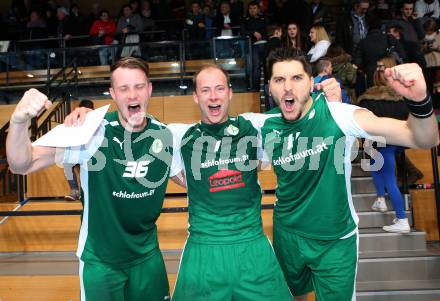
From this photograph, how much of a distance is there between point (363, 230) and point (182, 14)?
29.0ft

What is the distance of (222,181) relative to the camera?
8.62 ft

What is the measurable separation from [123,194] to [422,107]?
5.33 ft

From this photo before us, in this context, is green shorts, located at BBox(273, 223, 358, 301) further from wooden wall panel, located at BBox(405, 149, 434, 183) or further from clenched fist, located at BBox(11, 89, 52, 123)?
wooden wall panel, located at BBox(405, 149, 434, 183)

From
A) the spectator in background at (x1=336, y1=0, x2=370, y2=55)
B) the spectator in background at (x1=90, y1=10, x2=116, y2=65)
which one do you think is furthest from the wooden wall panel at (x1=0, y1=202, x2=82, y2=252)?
the spectator in background at (x1=90, y1=10, x2=116, y2=65)

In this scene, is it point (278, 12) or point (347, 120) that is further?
point (278, 12)

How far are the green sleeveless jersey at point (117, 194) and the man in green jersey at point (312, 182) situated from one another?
757 mm

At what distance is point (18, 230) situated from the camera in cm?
529

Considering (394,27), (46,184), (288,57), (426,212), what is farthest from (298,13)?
(288,57)

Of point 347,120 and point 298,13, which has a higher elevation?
point 298,13

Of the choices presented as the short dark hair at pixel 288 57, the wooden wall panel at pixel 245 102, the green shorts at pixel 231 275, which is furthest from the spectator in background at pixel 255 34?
the green shorts at pixel 231 275

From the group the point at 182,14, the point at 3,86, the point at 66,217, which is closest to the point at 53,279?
the point at 66,217

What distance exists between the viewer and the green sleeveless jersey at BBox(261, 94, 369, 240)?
2775 mm

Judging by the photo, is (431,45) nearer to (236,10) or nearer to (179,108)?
(236,10)

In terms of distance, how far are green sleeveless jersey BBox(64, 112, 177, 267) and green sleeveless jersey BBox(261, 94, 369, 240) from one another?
77cm
